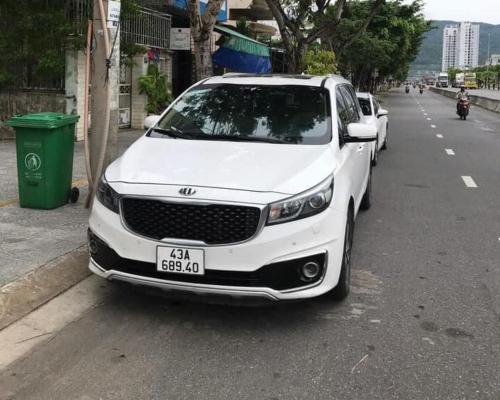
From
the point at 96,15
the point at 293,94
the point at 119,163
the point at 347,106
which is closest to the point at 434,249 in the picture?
the point at 347,106

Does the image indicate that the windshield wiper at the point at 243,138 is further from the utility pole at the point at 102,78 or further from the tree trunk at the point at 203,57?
the tree trunk at the point at 203,57

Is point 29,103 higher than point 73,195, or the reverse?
point 29,103

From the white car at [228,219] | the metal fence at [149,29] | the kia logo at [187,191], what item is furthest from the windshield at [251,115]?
the metal fence at [149,29]

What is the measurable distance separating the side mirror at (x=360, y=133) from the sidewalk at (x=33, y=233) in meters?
2.55

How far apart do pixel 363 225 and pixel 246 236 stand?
3746 mm

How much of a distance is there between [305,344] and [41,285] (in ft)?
6.76

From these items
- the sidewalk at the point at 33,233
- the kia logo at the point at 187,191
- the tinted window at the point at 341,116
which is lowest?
the sidewalk at the point at 33,233

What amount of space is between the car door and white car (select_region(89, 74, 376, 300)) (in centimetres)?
33

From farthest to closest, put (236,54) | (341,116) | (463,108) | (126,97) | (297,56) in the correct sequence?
(463,108)
(236,54)
(297,56)
(126,97)
(341,116)

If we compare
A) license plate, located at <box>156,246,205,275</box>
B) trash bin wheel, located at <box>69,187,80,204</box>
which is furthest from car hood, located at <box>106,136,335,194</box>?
trash bin wheel, located at <box>69,187,80,204</box>

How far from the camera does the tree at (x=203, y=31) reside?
10.9m

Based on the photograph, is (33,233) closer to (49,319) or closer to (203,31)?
(49,319)

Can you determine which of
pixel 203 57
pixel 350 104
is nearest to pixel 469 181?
pixel 350 104

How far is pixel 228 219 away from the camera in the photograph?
4.04 meters
